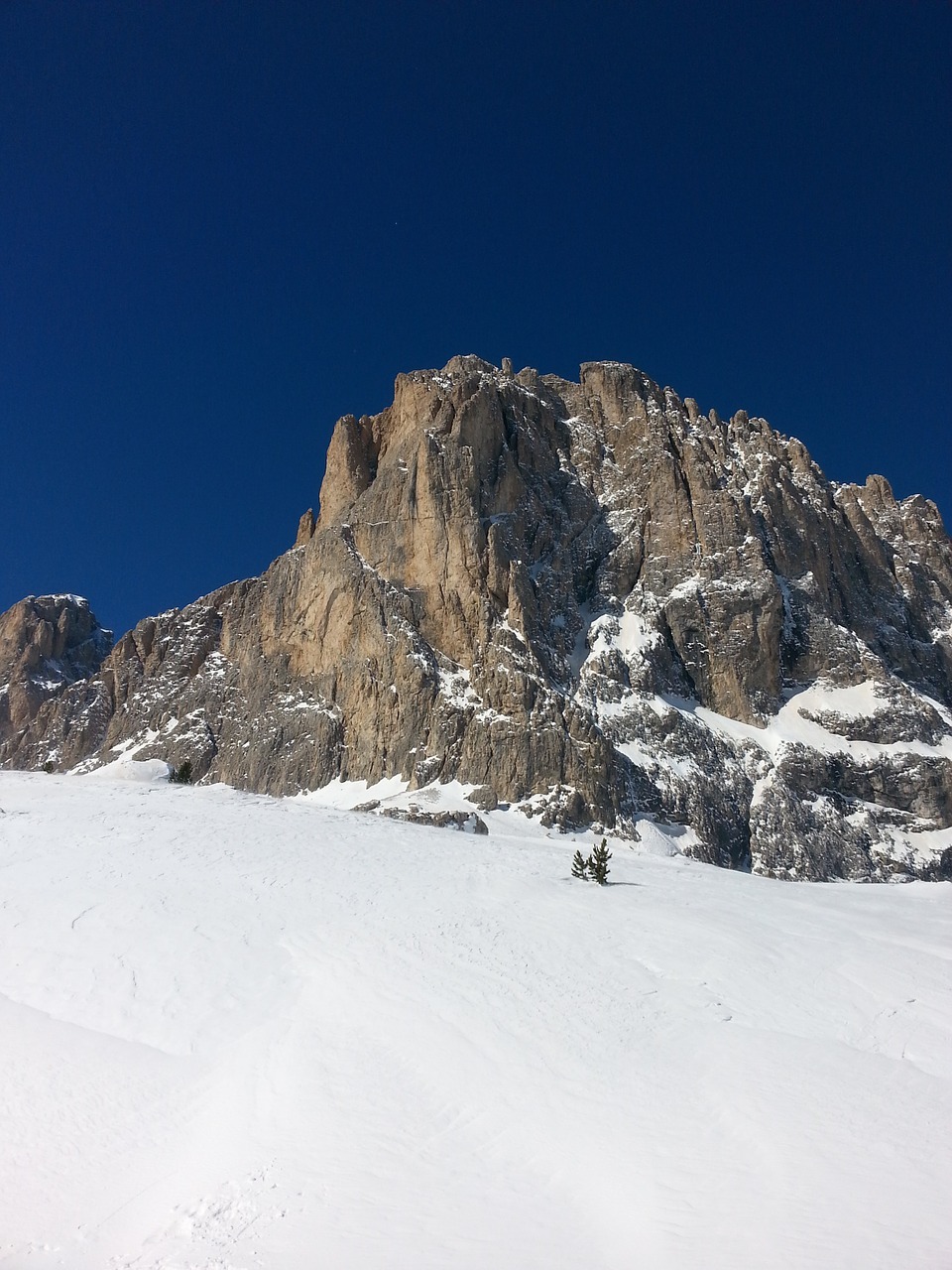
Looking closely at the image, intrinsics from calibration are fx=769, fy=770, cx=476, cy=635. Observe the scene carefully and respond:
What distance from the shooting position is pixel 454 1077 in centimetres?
987

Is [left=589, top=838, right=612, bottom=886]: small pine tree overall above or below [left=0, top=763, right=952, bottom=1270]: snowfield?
above

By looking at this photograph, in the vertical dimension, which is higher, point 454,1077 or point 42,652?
point 42,652

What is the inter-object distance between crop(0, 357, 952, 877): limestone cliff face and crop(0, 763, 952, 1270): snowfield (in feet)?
151

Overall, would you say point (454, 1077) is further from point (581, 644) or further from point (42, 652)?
point (42, 652)

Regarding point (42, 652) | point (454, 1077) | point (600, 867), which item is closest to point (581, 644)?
point (600, 867)

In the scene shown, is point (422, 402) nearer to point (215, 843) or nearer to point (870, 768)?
point (870, 768)

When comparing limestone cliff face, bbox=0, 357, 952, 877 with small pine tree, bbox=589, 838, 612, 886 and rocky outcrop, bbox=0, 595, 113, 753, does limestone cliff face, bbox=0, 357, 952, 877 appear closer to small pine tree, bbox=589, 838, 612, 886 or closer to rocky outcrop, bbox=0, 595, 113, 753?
rocky outcrop, bbox=0, 595, 113, 753

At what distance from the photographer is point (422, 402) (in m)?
90.6

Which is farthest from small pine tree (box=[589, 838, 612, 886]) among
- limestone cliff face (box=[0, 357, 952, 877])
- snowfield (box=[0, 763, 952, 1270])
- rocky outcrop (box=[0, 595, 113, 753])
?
rocky outcrop (box=[0, 595, 113, 753])

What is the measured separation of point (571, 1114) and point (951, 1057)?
546 cm

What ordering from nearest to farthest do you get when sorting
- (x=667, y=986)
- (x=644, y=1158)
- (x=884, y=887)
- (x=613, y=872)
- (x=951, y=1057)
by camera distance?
1. (x=644, y=1158)
2. (x=951, y=1057)
3. (x=667, y=986)
4. (x=613, y=872)
5. (x=884, y=887)

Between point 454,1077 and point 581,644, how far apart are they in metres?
69.8

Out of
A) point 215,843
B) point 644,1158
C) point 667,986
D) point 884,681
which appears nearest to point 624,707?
point 884,681

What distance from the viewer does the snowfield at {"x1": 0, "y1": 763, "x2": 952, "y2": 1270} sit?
701 centimetres
